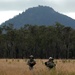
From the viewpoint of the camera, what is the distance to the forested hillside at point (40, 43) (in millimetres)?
96938

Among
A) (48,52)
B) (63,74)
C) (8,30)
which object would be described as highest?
(8,30)

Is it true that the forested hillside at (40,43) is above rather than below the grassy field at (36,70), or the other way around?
above

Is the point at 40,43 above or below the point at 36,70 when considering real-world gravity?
above

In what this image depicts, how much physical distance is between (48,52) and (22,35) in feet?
29.0

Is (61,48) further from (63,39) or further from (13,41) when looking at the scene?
(13,41)

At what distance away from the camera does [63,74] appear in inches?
535

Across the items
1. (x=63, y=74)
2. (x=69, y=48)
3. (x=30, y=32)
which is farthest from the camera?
(x=30, y=32)

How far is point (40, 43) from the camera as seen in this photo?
323 ft

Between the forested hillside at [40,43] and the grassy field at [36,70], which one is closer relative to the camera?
the grassy field at [36,70]

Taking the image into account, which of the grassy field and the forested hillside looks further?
the forested hillside

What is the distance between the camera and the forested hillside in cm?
9694

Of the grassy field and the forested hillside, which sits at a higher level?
the forested hillside

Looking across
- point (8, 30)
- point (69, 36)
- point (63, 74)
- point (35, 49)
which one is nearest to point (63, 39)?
point (69, 36)

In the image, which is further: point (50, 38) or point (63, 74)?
point (50, 38)
